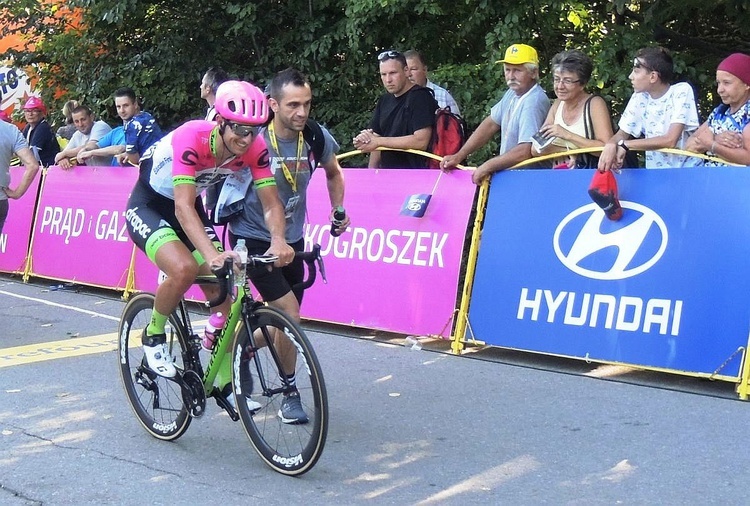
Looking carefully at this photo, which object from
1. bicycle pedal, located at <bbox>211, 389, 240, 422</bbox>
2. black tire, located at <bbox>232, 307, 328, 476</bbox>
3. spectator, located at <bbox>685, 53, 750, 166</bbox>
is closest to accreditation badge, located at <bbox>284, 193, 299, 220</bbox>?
black tire, located at <bbox>232, 307, 328, 476</bbox>

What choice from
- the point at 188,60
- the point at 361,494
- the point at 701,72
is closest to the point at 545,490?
the point at 361,494

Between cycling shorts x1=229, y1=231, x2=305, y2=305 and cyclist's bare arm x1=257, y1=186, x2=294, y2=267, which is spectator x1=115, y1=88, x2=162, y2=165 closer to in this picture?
cycling shorts x1=229, y1=231, x2=305, y2=305

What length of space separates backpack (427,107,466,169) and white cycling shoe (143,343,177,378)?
373 cm

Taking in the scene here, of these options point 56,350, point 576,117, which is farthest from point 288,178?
point 56,350

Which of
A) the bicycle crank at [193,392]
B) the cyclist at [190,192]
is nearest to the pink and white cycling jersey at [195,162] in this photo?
the cyclist at [190,192]

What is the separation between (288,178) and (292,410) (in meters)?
1.38

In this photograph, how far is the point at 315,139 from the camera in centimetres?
570

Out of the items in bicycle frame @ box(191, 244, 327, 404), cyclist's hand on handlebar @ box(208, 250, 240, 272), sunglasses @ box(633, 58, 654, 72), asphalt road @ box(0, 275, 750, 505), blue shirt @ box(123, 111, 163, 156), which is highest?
sunglasses @ box(633, 58, 654, 72)

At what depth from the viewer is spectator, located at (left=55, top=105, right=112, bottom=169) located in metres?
11.3

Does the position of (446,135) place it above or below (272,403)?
above

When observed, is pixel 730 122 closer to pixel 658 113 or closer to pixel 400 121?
pixel 658 113

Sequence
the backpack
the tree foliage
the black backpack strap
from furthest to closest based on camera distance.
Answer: the tree foliage, the backpack, the black backpack strap

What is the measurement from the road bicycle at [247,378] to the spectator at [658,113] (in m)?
2.93

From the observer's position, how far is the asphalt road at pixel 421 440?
4621 mm
